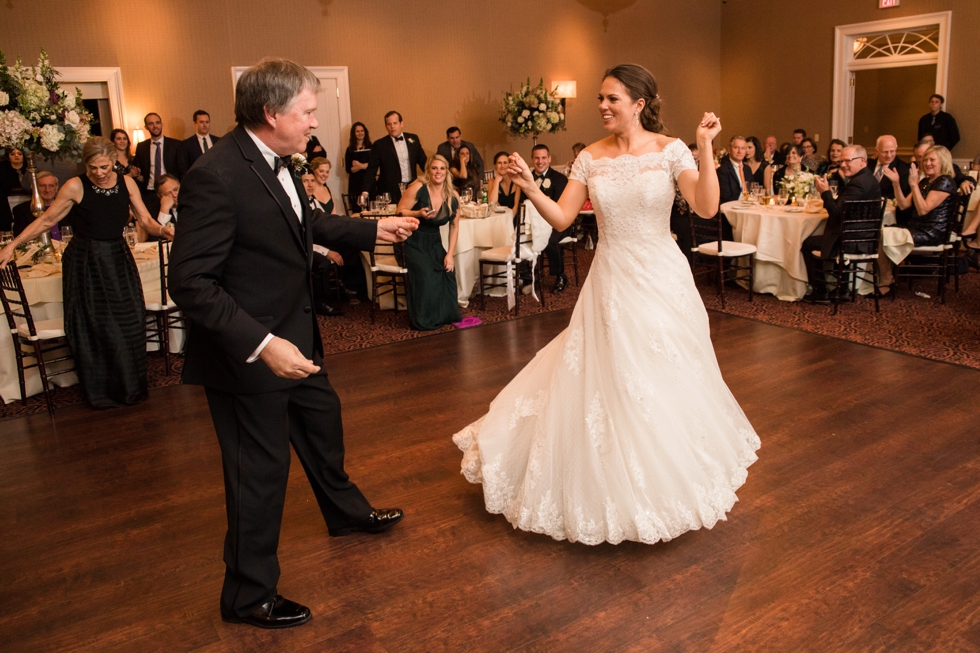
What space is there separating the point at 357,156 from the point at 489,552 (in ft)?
26.7

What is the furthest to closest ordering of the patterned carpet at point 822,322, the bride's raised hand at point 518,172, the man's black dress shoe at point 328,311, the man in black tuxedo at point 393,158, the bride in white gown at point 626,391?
the man in black tuxedo at point 393,158, the man's black dress shoe at point 328,311, the patterned carpet at point 822,322, the bride in white gown at point 626,391, the bride's raised hand at point 518,172

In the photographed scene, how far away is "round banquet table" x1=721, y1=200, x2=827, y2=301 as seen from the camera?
704cm

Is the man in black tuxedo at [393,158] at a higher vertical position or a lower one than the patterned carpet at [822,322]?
higher

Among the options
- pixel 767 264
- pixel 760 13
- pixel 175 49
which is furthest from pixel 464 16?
pixel 767 264

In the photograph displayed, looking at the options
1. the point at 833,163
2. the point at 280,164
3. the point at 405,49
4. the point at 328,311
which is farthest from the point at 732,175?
the point at 280,164

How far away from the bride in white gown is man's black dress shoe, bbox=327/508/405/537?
36 cm

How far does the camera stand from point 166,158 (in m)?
9.27

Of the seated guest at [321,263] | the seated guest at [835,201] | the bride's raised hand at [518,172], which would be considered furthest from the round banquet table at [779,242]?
the bride's raised hand at [518,172]

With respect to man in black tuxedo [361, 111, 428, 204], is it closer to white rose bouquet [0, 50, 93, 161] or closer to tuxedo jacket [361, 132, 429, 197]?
tuxedo jacket [361, 132, 429, 197]

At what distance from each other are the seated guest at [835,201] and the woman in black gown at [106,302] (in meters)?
5.24

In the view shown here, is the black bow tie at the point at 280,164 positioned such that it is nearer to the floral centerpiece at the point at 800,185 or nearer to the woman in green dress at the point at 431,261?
the woman in green dress at the point at 431,261

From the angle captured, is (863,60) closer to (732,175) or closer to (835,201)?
(732,175)

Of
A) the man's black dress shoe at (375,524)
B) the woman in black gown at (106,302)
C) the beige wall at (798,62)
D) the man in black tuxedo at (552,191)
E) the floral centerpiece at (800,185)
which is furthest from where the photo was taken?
the beige wall at (798,62)

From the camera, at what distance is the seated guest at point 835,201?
6.49 metres
